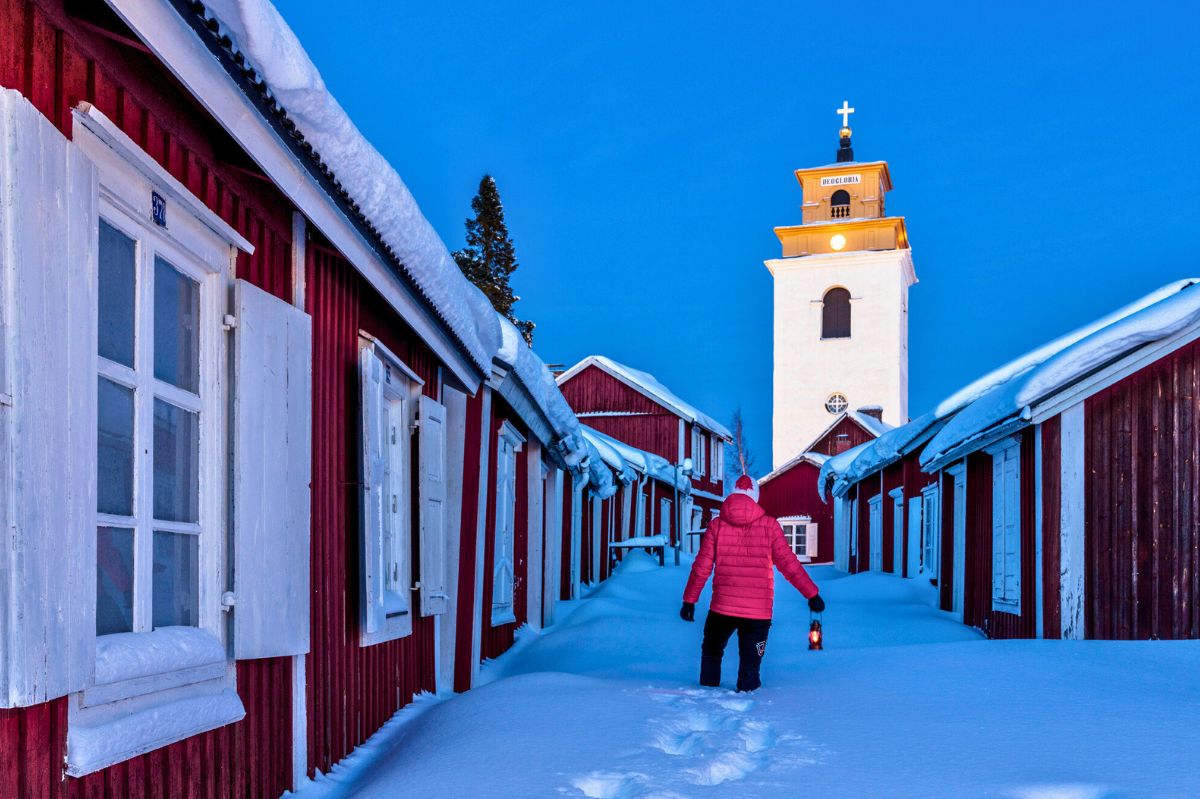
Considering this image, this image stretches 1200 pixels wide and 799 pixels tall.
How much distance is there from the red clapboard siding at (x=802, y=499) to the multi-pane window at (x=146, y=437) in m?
35.5

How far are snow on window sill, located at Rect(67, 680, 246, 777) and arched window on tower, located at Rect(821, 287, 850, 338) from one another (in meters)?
49.6

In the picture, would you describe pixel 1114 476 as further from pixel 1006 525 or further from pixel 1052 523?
pixel 1006 525

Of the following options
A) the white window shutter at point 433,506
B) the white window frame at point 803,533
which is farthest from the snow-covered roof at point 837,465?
the white window shutter at point 433,506

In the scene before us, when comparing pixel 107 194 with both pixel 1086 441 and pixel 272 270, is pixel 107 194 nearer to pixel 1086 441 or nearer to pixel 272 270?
pixel 272 270

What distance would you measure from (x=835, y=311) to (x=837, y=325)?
758mm

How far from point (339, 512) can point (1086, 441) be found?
6.91 metres

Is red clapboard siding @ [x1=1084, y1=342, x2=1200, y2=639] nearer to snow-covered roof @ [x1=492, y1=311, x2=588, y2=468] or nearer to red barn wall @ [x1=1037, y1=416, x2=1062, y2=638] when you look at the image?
red barn wall @ [x1=1037, y1=416, x2=1062, y2=638]

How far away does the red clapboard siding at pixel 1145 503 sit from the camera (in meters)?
9.70

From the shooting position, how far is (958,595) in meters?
13.8

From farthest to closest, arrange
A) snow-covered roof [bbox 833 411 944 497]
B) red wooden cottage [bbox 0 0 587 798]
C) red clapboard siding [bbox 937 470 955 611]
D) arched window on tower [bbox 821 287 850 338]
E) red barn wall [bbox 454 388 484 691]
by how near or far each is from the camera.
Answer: arched window on tower [bbox 821 287 850 338] < snow-covered roof [bbox 833 411 944 497] < red clapboard siding [bbox 937 470 955 611] < red barn wall [bbox 454 388 484 691] < red wooden cottage [bbox 0 0 587 798]

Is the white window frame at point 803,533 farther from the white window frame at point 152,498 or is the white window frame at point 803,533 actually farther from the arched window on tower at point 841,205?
the white window frame at point 152,498

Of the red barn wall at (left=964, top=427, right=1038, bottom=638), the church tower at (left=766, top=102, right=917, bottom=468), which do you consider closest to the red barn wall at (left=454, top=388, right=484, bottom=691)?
the red barn wall at (left=964, top=427, right=1038, bottom=638)

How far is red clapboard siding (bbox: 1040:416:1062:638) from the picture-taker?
9.84 meters

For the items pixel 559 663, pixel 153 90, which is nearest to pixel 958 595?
pixel 559 663
